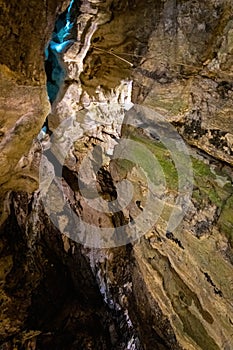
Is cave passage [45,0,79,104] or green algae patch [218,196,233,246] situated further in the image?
cave passage [45,0,79,104]

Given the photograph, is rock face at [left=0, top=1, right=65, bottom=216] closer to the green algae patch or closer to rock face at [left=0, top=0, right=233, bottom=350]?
rock face at [left=0, top=0, right=233, bottom=350]

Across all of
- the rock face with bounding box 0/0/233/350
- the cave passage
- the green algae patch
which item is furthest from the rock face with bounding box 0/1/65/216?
the green algae patch

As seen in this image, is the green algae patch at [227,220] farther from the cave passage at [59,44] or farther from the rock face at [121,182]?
the cave passage at [59,44]

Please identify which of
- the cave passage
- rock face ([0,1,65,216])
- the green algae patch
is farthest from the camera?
the cave passage

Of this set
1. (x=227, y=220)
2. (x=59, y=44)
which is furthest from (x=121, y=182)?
(x=59, y=44)

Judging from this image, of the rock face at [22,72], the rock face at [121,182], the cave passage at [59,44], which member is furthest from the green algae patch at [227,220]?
the cave passage at [59,44]
